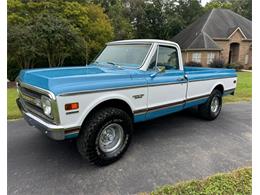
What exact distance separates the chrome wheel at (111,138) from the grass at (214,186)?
1.06 meters

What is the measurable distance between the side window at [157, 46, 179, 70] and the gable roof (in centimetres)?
2328

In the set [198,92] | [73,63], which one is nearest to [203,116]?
[198,92]

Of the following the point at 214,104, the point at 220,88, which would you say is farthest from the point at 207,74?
the point at 214,104

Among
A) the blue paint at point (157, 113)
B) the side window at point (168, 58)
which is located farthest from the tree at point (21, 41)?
the blue paint at point (157, 113)

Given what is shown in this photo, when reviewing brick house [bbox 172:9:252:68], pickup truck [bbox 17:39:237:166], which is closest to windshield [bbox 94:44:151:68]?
pickup truck [bbox 17:39:237:166]

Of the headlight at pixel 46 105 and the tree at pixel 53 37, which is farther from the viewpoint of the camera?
the tree at pixel 53 37

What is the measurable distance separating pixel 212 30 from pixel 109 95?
29633 mm

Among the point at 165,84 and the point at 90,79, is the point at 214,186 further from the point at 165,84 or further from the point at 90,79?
the point at 90,79

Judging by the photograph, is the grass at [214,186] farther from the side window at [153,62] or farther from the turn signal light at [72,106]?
the side window at [153,62]

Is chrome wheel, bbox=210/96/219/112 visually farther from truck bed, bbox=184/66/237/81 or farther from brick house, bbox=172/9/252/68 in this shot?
brick house, bbox=172/9/252/68

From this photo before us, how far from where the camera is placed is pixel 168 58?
4426 mm

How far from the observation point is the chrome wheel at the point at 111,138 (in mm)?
3289

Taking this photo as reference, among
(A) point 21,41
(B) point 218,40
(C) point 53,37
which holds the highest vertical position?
(B) point 218,40
